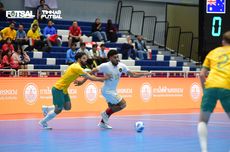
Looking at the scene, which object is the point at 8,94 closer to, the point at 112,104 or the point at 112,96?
the point at 112,104

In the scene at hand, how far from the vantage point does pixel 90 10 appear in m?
34.0

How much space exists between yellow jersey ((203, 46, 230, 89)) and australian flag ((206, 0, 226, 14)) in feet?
33.2

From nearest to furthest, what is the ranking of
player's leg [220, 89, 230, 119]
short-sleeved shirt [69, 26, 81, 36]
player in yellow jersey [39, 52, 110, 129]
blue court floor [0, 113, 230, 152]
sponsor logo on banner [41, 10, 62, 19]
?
player's leg [220, 89, 230, 119] → blue court floor [0, 113, 230, 152] → player in yellow jersey [39, 52, 110, 129] → short-sleeved shirt [69, 26, 81, 36] → sponsor logo on banner [41, 10, 62, 19]

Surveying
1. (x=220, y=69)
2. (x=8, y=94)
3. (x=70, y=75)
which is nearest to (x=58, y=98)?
(x=70, y=75)

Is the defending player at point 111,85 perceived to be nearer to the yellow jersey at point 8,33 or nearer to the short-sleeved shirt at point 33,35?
the yellow jersey at point 8,33

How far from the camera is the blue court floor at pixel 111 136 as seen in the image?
11.8 m

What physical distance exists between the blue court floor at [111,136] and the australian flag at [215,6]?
3.74 m

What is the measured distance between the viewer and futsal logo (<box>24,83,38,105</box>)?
21.5m

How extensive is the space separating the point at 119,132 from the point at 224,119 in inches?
229

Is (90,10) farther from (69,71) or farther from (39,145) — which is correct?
(39,145)

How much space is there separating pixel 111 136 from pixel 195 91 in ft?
40.8

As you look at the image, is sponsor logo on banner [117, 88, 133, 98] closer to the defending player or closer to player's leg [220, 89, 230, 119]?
the defending player

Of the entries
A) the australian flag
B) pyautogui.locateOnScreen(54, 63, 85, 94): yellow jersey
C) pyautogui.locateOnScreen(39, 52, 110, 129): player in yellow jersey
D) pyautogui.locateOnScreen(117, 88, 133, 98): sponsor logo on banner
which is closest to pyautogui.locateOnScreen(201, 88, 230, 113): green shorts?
pyautogui.locateOnScreen(39, 52, 110, 129): player in yellow jersey

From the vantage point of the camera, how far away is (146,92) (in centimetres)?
2438
